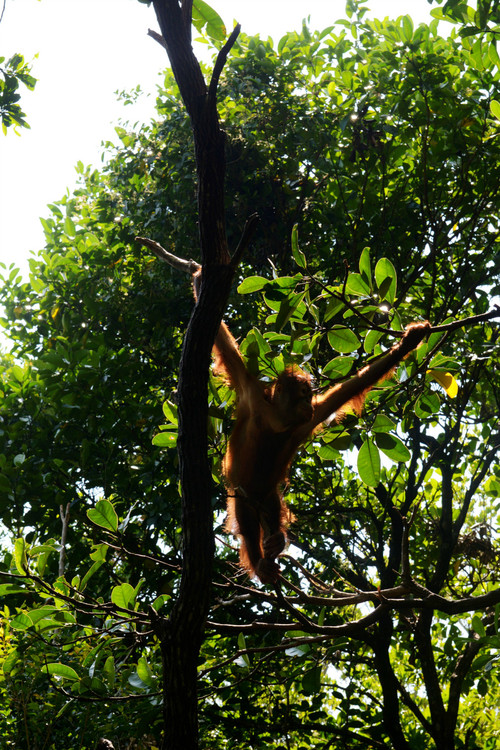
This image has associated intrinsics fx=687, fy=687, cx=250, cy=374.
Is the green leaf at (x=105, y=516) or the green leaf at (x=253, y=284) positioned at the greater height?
the green leaf at (x=253, y=284)

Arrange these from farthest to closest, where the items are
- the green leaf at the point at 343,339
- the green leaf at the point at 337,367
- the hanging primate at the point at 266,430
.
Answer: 1. the hanging primate at the point at 266,430
2. the green leaf at the point at 337,367
3. the green leaf at the point at 343,339

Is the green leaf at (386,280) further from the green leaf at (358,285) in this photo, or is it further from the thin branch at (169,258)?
the thin branch at (169,258)

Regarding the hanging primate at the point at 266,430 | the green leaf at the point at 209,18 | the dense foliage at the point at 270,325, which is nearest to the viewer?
the green leaf at the point at 209,18

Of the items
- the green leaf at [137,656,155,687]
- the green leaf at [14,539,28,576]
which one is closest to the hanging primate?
the green leaf at [137,656,155,687]

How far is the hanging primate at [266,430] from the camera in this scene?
3.63 metres

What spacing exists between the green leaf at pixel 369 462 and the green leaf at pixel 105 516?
1108 mm

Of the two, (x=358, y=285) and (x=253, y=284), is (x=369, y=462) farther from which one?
(x=253, y=284)

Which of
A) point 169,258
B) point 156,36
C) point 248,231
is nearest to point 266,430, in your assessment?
point 169,258

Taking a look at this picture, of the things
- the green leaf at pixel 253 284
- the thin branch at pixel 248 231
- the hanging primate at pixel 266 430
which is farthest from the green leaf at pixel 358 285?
the hanging primate at pixel 266 430

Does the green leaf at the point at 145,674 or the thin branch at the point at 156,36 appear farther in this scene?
the green leaf at the point at 145,674

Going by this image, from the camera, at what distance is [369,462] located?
3.08 metres

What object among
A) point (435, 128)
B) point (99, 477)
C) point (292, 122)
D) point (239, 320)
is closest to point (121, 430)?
point (99, 477)

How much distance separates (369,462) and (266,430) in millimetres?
813

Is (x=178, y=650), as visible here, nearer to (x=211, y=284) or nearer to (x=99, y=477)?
(x=211, y=284)
